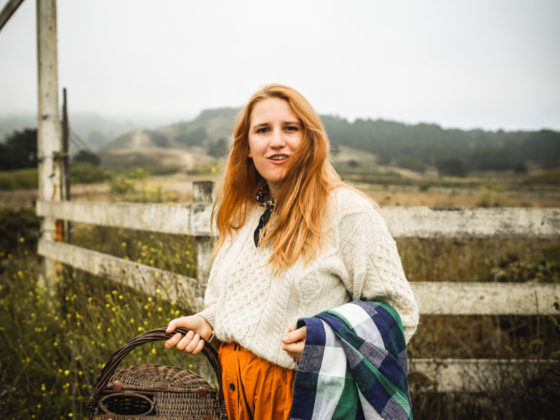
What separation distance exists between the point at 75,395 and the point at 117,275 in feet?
3.40

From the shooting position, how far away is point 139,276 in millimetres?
3225

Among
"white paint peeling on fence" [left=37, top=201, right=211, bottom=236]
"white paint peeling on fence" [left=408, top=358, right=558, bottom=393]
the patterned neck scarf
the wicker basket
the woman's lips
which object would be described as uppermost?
the woman's lips

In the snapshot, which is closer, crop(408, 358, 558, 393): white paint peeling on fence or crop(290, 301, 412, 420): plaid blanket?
crop(290, 301, 412, 420): plaid blanket

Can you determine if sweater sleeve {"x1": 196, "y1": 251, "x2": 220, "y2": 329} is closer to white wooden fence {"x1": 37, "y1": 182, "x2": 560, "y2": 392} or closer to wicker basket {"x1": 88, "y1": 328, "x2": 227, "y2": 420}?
wicker basket {"x1": 88, "y1": 328, "x2": 227, "y2": 420}

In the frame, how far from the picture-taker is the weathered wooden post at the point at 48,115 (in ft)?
15.3

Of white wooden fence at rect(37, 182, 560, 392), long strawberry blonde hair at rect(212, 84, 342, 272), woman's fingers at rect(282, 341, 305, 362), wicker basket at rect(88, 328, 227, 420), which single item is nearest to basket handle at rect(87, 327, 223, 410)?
wicker basket at rect(88, 328, 227, 420)

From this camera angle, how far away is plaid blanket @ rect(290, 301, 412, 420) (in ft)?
3.84

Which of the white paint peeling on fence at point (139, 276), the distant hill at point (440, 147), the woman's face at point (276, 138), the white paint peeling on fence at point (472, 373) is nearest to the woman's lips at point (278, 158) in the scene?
the woman's face at point (276, 138)

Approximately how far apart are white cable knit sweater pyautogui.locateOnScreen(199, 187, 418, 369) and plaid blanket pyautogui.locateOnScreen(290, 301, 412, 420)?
0.19 m

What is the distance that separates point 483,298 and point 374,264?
1.69 m

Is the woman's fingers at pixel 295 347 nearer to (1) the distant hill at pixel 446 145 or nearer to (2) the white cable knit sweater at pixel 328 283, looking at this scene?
(2) the white cable knit sweater at pixel 328 283

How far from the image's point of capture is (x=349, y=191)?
1.50 m

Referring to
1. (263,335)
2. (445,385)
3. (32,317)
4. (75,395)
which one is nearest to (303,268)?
(263,335)

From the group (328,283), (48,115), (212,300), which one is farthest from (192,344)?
(48,115)
